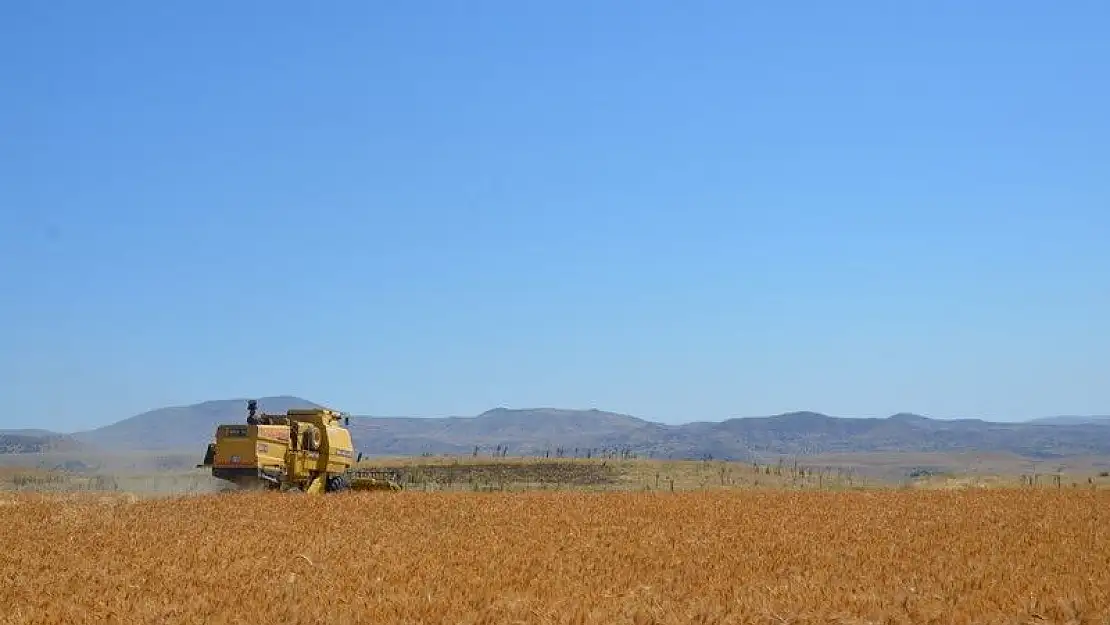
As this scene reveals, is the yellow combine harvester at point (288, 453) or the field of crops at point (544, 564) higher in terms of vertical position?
the yellow combine harvester at point (288, 453)

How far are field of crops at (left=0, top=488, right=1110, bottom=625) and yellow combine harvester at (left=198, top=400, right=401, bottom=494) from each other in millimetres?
6868

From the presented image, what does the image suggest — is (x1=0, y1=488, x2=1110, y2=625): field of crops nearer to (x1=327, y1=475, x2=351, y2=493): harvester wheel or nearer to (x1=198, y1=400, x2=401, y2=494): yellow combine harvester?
(x1=198, y1=400, x2=401, y2=494): yellow combine harvester

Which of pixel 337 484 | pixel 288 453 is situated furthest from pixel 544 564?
pixel 337 484

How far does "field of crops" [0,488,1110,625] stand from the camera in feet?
38.9

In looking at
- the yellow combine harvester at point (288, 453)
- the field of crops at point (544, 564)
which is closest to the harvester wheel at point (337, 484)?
the yellow combine harvester at point (288, 453)

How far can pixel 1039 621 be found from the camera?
38.6 ft

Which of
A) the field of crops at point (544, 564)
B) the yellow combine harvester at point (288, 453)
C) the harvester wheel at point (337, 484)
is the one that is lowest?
the field of crops at point (544, 564)

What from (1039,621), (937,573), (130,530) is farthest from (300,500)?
(1039,621)

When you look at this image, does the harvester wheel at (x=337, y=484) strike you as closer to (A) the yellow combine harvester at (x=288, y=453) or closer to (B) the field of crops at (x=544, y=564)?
(A) the yellow combine harvester at (x=288, y=453)

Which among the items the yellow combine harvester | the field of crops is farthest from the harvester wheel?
the field of crops

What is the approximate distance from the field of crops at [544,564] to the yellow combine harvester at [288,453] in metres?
6.87

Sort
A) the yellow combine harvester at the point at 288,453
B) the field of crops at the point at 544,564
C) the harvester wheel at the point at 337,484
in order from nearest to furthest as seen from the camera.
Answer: the field of crops at the point at 544,564, the yellow combine harvester at the point at 288,453, the harvester wheel at the point at 337,484

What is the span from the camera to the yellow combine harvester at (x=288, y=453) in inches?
1288

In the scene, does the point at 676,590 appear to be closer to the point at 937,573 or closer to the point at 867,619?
the point at 867,619
